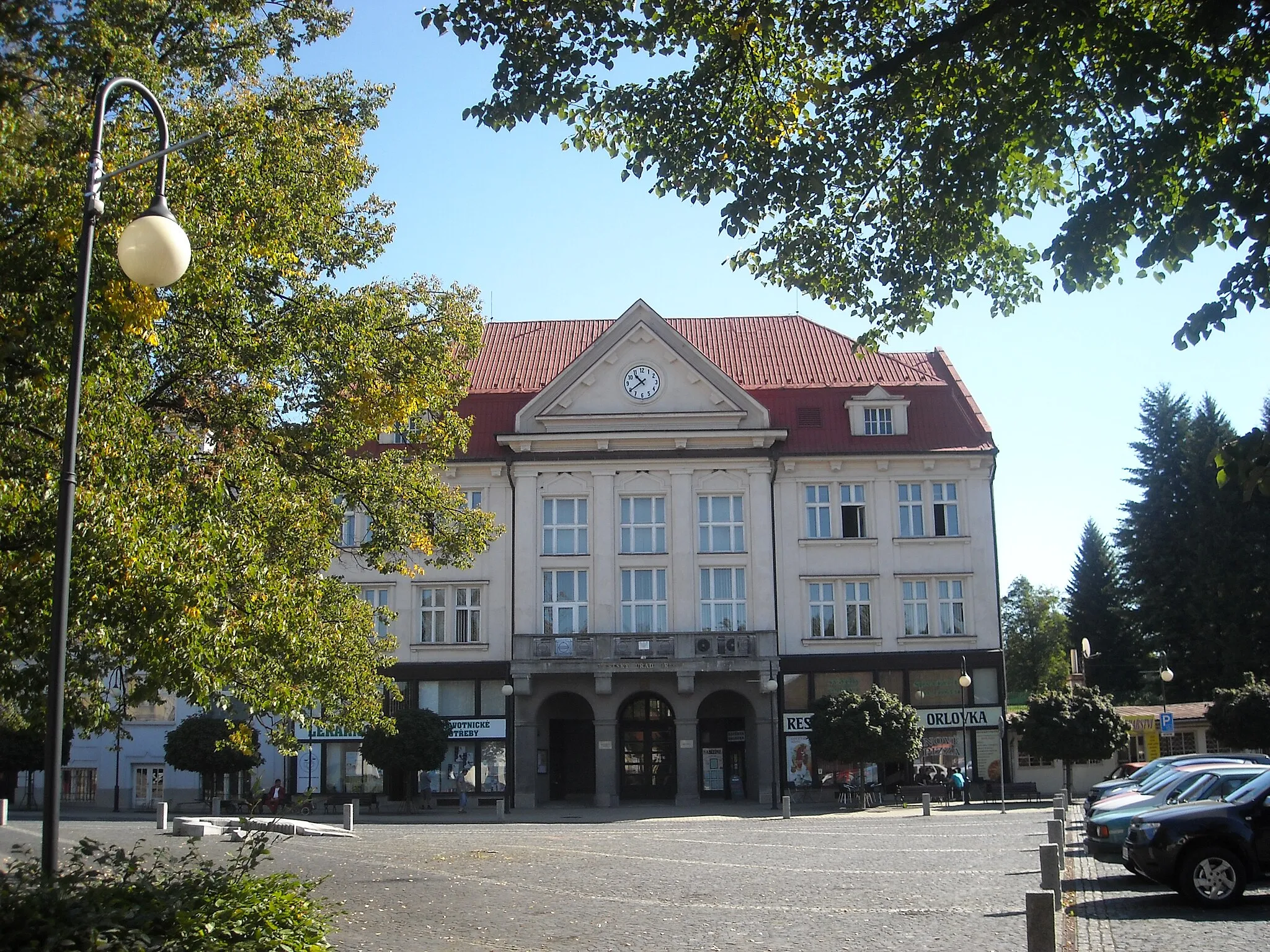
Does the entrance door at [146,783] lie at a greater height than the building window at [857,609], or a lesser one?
lesser

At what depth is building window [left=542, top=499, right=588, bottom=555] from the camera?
155 feet

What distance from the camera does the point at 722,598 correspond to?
46.7 meters

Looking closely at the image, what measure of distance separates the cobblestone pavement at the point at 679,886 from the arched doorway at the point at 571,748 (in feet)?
49.2

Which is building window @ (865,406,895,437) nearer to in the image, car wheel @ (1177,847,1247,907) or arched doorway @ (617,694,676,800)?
arched doorway @ (617,694,676,800)

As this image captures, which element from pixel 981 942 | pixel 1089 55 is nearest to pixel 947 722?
pixel 981 942

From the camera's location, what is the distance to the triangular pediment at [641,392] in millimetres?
47188

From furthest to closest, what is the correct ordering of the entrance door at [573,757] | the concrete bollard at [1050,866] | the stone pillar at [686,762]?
the entrance door at [573,757], the stone pillar at [686,762], the concrete bollard at [1050,866]

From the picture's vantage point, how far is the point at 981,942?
13047mm

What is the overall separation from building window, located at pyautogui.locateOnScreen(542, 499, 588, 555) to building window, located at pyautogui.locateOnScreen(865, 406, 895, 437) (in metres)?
11.4

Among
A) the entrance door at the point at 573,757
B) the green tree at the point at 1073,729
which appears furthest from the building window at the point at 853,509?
the entrance door at the point at 573,757

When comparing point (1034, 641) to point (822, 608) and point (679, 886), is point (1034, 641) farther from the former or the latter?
point (679, 886)

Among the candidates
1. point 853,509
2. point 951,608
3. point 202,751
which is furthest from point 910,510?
point 202,751

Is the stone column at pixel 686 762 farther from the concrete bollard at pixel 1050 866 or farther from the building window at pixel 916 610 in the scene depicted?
the concrete bollard at pixel 1050 866

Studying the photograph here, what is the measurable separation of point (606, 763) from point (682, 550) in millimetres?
8317
